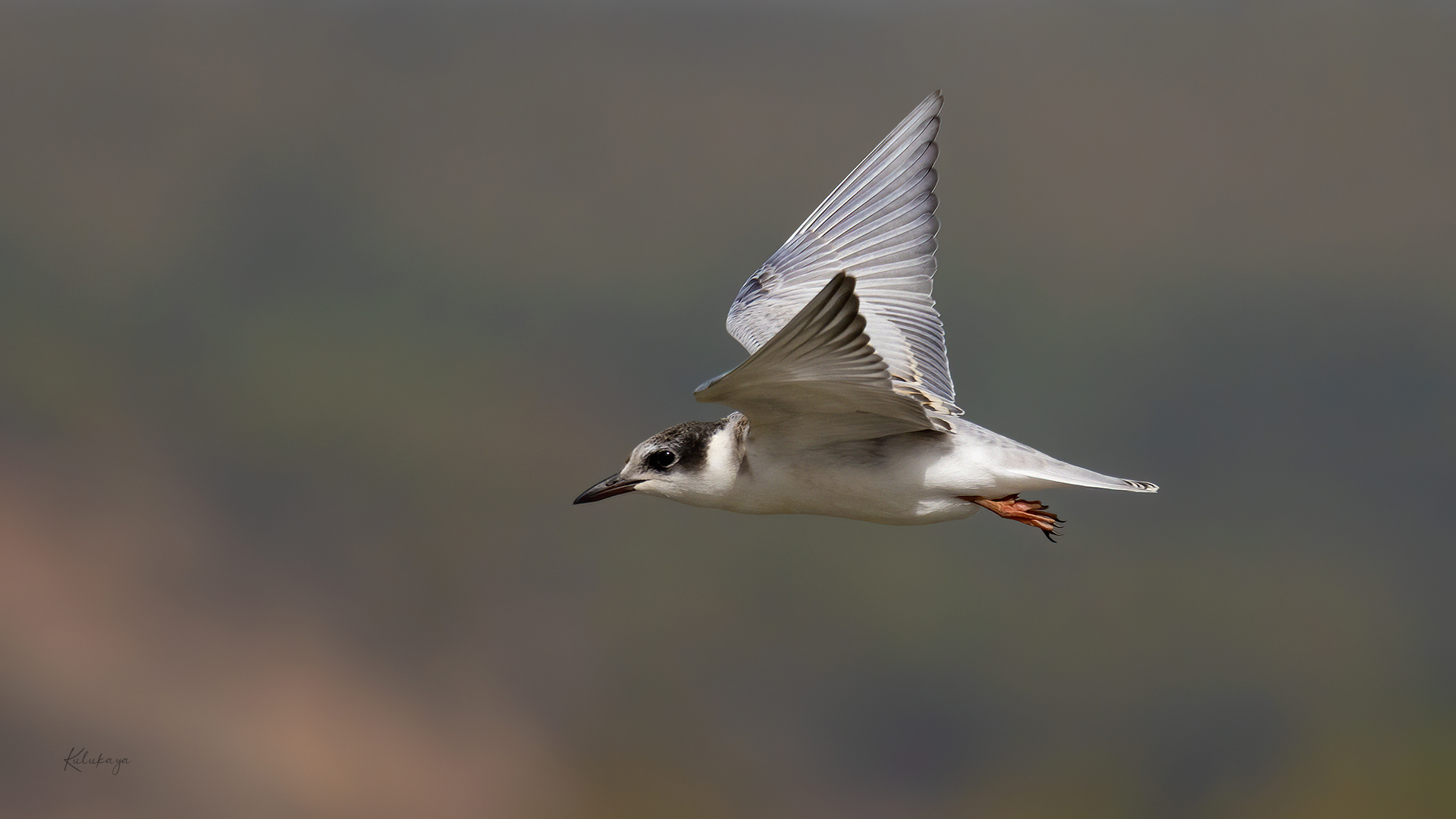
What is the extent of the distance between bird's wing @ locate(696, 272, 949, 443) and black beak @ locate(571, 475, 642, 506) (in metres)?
0.70

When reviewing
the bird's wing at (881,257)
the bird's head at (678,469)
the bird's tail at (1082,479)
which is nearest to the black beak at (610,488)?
the bird's head at (678,469)

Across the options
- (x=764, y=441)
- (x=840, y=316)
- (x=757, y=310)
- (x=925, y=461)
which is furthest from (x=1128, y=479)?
(x=757, y=310)

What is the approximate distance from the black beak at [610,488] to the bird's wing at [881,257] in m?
1.23

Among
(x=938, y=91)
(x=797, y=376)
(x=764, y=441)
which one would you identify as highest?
(x=938, y=91)

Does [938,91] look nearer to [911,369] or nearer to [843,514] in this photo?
[911,369]

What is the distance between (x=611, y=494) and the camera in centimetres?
571

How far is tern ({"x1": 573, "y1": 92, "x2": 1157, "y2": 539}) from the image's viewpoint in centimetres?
462

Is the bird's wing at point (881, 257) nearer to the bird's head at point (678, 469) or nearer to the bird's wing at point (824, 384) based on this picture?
the bird's head at point (678, 469)

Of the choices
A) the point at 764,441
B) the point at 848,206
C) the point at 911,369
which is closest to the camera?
the point at 764,441

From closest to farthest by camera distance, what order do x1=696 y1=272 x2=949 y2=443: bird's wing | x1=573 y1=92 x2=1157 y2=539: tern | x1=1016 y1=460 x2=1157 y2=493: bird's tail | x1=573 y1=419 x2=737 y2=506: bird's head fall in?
1. x1=696 y1=272 x2=949 y2=443: bird's wing
2. x1=573 y1=92 x2=1157 y2=539: tern
3. x1=1016 y1=460 x2=1157 y2=493: bird's tail
4. x1=573 y1=419 x2=737 y2=506: bird's head

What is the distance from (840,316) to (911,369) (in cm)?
218

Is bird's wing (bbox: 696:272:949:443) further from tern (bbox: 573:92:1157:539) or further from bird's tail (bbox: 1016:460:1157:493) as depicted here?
bird's tail (bbox: 1016:460:1157:493)

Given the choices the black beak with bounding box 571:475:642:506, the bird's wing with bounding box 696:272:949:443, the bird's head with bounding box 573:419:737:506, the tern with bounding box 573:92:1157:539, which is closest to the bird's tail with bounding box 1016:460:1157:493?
the tern with bounding box 573:92:1157:539

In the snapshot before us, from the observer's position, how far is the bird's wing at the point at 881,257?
6.72m
